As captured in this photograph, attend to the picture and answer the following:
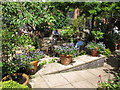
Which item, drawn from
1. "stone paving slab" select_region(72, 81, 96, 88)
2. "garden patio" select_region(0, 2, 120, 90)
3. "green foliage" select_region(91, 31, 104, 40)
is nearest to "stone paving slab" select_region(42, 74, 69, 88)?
"garden patio" select_region(0, 2, 120, 90)

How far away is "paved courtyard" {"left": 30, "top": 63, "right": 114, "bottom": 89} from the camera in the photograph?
12.2 feet

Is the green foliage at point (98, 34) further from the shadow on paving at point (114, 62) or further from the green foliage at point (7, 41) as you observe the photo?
the green foliage at point (7, 41)

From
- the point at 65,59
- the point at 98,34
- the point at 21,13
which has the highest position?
the point at 21,13

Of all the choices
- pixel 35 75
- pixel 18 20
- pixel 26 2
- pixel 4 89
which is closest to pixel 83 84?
pixel 35 75

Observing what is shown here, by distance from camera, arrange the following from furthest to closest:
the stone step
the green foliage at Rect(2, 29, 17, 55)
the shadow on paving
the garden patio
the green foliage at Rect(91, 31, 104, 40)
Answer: the green foliage at Rect(91, 31, 104, 40) < the shadow on paving < the stone step < the garden patio < the green foliage at Rect(2, 29, 17, 55)

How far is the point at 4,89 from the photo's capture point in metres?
2.47

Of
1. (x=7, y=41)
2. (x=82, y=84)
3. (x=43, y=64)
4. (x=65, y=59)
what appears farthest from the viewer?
(x=43, y=64)

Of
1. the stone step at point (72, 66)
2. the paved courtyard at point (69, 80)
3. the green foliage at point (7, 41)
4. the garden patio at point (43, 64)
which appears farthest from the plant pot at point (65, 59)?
the green foliage at point (7, 41)

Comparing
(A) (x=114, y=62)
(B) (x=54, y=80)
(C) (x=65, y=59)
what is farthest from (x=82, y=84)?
(A) (x=114, y=62)

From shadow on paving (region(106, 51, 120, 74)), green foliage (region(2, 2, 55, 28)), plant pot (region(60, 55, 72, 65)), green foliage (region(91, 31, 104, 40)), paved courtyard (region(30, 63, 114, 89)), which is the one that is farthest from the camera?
green foliage (region(91, 31, 104, 40))

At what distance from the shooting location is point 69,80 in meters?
4.04

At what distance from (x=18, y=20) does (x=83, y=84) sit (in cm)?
340

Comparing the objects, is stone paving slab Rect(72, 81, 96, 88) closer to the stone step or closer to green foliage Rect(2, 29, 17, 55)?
the stone step

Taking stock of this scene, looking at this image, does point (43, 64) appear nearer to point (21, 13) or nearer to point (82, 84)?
point (82, 84)
